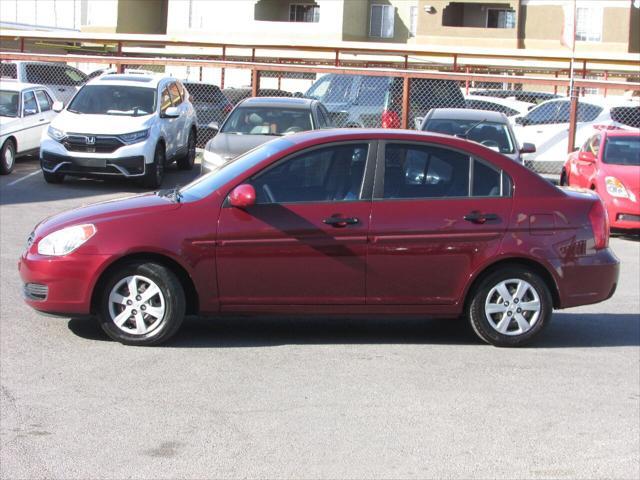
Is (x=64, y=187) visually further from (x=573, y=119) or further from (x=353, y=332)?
A: (x=353, y=332)

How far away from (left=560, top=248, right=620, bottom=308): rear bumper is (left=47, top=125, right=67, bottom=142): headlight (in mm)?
10769

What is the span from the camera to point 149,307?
7.33 meters

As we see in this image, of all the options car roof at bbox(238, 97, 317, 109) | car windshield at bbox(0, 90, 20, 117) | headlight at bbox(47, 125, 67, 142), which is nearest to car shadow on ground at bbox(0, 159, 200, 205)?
headlight at bbox(47, 125, 67, 142)

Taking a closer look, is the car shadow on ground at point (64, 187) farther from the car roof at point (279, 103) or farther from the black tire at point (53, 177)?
the car roof at point (279, 103)

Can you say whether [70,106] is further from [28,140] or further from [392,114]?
Answer: [392,114]

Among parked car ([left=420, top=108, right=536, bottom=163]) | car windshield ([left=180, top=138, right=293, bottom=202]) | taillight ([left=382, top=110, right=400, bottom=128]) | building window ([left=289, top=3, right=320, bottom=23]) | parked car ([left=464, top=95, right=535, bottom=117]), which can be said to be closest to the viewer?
car windshield ([left=180, top=138, right=293, bottom=202])

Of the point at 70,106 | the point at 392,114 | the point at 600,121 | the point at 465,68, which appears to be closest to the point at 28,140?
the point at 70,106

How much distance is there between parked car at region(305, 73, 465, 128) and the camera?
20469 millimetres

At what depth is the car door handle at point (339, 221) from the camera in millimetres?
7387

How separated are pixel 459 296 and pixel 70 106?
1132cm

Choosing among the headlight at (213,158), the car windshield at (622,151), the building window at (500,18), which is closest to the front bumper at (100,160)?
the headlight at (213,158)

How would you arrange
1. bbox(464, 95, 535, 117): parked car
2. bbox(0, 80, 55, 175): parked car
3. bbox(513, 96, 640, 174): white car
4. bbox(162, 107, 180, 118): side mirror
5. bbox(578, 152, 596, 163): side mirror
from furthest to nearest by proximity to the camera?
bbox(464, 95, 535, 117): parked car
bbox(513, 96, 640, 174): white car
bbox(0, 80, 55, 175): parked car
bbox(162, 107, 180, 118): side mirror
bbox(578, 152, 596, 163): side mirror

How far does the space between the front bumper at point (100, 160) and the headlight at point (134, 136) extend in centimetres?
9

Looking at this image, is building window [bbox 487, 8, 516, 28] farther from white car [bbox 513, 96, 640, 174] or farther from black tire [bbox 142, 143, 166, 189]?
black tire [bbox 142, 143, 166, 189]
